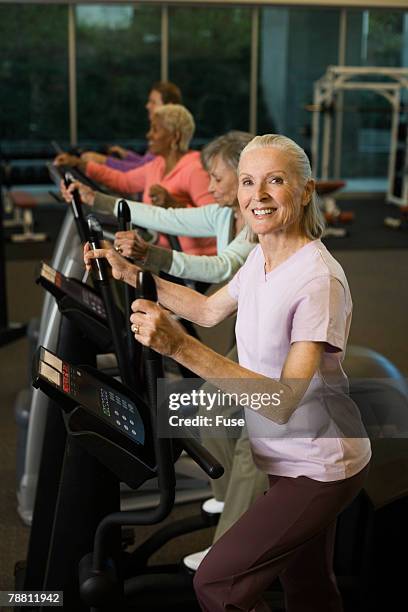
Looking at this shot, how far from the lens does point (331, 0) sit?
1139 cm

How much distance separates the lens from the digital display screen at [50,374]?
173 centimetres

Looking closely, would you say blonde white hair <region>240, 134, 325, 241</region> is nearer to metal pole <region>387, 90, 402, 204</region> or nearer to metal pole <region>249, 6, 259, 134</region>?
metal pole <region>387, 90, 402, 204</region>

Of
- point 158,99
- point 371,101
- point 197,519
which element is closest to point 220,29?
point 371,101

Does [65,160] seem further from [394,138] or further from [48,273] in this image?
[394,138]

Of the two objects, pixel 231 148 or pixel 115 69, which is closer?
pixel 231 148

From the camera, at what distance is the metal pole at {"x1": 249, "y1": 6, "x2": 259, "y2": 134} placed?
1173 centimetres

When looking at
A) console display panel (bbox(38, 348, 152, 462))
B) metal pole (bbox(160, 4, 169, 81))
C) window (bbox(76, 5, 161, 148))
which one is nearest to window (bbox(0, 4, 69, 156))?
window (bbox(76, 5, 161, 148))

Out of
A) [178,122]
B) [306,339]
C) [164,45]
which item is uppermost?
[164,45]

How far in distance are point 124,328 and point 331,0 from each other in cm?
1008

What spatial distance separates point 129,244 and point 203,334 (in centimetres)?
327

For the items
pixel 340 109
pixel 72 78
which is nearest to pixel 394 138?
pixel 340 109

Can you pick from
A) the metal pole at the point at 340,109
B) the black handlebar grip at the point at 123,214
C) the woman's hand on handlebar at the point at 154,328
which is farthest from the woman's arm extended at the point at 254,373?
the metal pole at the point at 340,109

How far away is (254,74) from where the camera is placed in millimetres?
11953

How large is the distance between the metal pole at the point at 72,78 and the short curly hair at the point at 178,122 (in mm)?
7554
